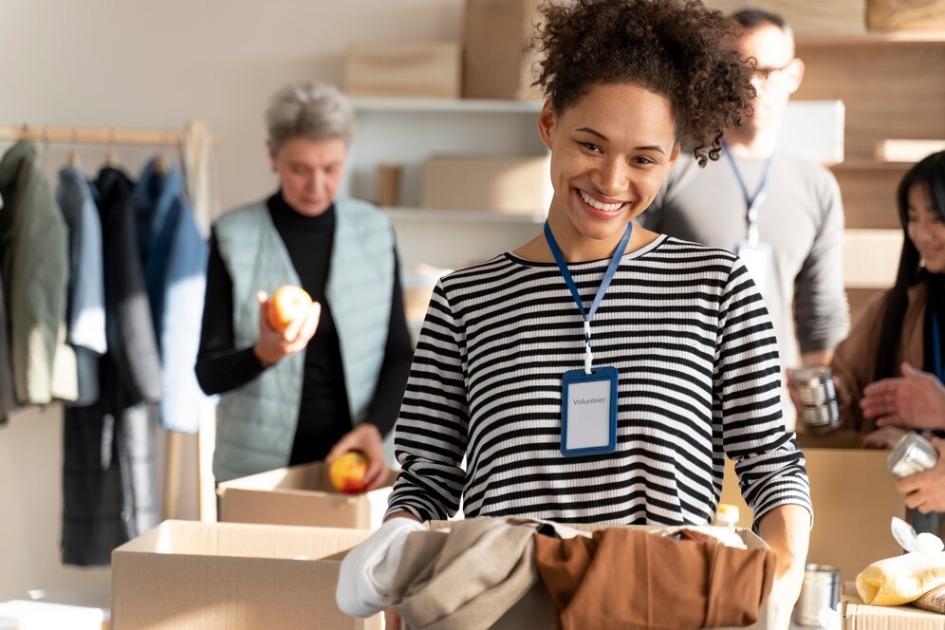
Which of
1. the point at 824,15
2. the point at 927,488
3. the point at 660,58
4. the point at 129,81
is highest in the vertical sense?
the point at 824,15

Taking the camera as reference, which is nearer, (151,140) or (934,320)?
(934,320)

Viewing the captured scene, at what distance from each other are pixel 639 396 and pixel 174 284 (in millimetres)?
3098

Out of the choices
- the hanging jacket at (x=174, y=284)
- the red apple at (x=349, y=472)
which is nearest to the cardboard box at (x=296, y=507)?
the red apple at (x=349, y=472)

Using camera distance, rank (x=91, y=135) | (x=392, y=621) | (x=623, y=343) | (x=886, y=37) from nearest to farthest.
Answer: (x=392, y=621), (x=623, y=343), (x=886, y=37), (x=91, y=135)

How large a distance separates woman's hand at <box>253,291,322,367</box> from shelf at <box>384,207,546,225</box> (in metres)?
2.17

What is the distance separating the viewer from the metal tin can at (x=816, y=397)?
1.98 meters

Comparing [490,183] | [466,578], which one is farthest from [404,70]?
[466,578]

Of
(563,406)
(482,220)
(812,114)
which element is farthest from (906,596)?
(482,220)

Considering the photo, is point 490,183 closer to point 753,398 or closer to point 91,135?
point 91,135

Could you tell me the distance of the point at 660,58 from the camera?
120 cm

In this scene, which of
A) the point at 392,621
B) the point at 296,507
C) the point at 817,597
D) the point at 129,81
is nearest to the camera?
the point at 392,621

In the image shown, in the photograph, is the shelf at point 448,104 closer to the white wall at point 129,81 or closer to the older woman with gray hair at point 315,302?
the white wall at point 129,81

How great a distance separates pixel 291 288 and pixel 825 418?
0.94 meters

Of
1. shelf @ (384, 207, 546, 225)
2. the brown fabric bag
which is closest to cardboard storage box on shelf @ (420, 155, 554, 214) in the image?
shelf @ (384, 207, 546, 225)
